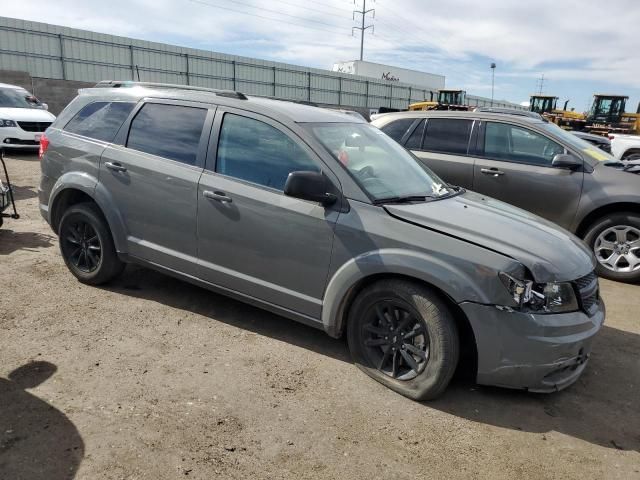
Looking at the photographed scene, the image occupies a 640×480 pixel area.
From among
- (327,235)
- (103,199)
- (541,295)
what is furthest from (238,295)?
(541,295)

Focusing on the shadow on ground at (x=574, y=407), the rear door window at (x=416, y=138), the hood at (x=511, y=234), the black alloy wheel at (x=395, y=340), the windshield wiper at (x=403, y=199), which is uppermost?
the rear door window at (x=416, y=138)

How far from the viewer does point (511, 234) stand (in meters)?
3.21

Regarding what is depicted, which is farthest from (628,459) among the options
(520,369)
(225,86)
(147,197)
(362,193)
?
(225,86)

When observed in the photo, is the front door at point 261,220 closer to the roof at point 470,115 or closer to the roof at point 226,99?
the roof at point 226,99

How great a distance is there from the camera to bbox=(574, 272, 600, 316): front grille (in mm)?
3144

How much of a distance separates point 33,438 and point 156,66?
1320 inches

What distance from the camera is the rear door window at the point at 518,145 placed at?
20.1ft

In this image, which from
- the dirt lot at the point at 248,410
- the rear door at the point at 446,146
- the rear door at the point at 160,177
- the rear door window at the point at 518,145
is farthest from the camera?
the rear door at the point at 446,146

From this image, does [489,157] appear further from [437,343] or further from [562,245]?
[437,343]

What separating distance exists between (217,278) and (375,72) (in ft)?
220

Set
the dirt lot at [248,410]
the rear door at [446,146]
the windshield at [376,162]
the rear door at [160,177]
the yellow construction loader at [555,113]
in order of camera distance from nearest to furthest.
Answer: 1. the dirt lot at [248,410]
2. the windshield at [376,162]
3. the rear door at [160,177]
4. the rear door at [446,146]
5. the yellow construction loader at [555,113]

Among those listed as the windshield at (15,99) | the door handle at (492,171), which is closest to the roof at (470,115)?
the door handle at (492,171)

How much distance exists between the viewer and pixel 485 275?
2.90 metres

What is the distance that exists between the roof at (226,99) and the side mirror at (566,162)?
2800mm
